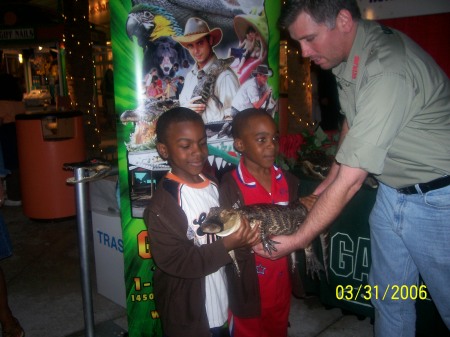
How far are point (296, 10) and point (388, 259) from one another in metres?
1.48

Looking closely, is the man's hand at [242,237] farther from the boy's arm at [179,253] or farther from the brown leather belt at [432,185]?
the brown leather belt at [432,185]

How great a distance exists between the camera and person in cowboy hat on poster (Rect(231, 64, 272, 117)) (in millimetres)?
2785

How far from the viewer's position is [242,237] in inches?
71.1

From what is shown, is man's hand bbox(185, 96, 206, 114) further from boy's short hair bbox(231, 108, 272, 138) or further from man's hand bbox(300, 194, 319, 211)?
man's hand bbox(300, 194, 319, 211)

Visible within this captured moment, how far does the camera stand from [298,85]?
9.22 meters

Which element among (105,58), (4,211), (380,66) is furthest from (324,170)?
(105,58)

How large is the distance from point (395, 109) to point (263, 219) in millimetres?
787

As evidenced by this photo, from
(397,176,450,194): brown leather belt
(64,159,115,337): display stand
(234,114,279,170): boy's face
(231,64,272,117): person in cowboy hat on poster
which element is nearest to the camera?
(397,176,450,194): brown leather belt

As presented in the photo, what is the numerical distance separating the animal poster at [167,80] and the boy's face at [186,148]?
582 millimetres

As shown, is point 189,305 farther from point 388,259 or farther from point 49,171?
point 49,171

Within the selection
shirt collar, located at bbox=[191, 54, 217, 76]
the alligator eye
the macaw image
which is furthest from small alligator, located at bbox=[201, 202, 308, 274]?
the alligator eye

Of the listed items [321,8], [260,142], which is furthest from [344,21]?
[260,142]

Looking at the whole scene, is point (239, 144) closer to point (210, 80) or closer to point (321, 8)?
point (210, 80)

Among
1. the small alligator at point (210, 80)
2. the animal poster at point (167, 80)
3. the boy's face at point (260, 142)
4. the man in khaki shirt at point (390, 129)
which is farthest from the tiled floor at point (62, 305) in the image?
the small alligator at point (210, 80)
